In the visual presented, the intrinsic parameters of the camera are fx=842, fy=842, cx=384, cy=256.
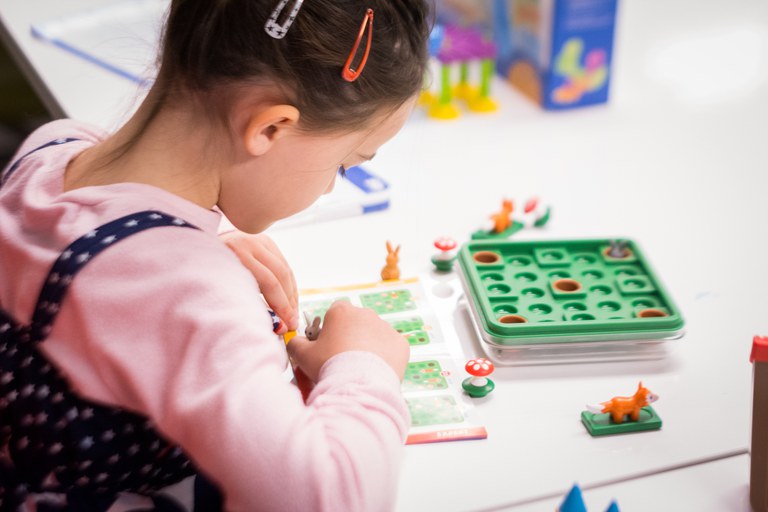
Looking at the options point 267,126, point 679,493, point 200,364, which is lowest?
point 679,493

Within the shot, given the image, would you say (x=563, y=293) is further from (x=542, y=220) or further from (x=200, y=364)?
(x=200, y=364)

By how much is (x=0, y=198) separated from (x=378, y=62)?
31 centimetres

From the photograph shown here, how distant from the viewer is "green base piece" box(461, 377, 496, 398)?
0.67 meters

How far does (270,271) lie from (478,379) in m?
0.22

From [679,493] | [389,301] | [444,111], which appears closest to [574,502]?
[679,493]

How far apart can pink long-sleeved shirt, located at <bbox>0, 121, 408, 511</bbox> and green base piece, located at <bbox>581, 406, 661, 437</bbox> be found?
0.16 metres

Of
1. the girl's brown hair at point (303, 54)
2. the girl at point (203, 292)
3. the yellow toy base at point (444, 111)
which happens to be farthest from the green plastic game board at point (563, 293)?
the yellow toy base at point (444, 111)

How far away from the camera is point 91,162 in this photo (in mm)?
635

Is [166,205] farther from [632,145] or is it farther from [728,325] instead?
[632,145]

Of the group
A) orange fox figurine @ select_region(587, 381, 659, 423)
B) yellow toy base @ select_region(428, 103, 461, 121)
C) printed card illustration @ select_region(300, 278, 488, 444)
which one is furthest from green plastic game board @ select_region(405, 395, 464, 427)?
yellow toy base @ select_region(428, 103, 461, 121)

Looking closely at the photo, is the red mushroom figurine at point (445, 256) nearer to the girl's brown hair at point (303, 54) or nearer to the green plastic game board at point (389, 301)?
the green plastic game board at point (389, 301)

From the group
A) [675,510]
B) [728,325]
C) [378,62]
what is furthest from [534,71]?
[675,510]

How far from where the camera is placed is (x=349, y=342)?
2.09 feet

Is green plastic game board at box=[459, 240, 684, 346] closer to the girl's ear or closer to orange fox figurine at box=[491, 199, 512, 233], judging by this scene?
orange fox figurine at box=[491, 199, 512, 233]
